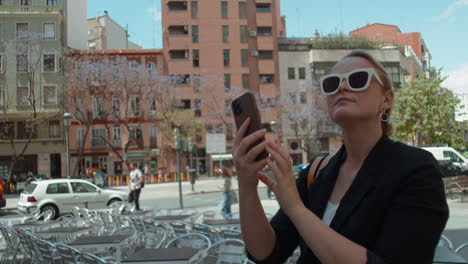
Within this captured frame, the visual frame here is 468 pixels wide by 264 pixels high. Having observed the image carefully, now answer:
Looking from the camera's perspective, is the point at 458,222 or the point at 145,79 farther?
the point at 145,79

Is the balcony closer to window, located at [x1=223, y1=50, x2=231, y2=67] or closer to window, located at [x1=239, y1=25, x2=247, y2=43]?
window, located at [x1=223, y1=50, x2=231, y2=67]

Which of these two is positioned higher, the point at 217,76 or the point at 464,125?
the point at 217,76

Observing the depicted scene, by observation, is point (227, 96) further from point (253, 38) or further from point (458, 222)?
point (458, 222)

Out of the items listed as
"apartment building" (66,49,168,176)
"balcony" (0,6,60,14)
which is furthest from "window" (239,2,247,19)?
"balcony" (0,6,60,14)

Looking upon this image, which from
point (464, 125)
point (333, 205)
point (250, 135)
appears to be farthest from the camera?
point (464, 125)

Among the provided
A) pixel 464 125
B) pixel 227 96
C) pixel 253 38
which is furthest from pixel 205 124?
pixel 464 125

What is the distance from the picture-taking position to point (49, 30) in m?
47.4

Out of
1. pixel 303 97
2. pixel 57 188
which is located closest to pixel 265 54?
pixel 303 97

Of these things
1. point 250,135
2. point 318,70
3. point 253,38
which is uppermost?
point 253,38

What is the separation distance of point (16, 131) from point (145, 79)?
44.8 ft

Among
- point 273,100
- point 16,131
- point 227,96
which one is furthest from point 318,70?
point 16,131

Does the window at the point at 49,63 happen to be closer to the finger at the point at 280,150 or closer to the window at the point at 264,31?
the window at the point at 264,31

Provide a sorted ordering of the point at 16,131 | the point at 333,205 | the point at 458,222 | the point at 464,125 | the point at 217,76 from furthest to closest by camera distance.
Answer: the point at 217,76
the point at 16,131
the point at 464,125
the point at 458,222
the point at 333,205

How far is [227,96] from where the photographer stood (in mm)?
52188
